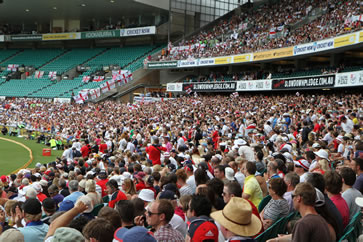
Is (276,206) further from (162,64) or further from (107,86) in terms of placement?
(107,86)

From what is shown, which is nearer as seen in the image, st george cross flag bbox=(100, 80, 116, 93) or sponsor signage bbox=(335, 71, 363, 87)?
sponsor signage bbox=(335, 71, 363, 87)

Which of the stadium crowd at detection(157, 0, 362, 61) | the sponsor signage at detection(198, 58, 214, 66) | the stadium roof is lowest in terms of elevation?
the sponsor signage at detection(198, 58, 214, 66)

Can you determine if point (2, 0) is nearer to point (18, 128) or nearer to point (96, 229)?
point (18, 128)

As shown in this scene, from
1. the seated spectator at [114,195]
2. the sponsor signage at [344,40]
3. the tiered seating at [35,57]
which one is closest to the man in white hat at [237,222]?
the seated spectator at [114,195]

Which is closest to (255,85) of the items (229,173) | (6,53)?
(229,173)

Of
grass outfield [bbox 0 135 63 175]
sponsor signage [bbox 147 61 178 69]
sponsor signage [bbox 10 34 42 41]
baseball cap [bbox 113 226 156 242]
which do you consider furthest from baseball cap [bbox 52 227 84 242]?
sponsor signage [bbox 10 34 42 41]

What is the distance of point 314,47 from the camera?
27.2 m

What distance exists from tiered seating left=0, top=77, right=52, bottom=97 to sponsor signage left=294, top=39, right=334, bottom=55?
3736cm

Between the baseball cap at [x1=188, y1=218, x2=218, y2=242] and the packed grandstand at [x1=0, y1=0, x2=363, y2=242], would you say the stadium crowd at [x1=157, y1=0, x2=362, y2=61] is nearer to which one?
the packed grandstand at [x1=0, y1=0, x2=363, y2=242]

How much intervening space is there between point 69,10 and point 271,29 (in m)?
31.7

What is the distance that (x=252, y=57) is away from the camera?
112ft

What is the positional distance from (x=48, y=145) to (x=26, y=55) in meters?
40.5

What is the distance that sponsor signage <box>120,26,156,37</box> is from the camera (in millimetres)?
50531

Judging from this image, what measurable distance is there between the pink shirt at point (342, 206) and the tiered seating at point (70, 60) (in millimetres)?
54215
